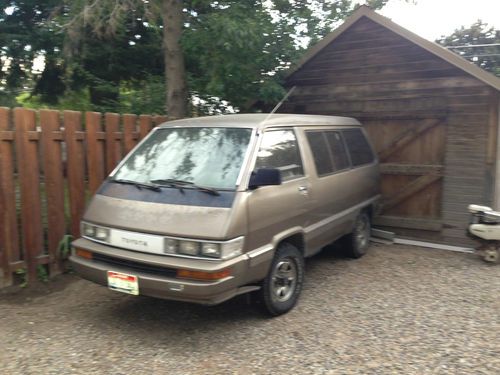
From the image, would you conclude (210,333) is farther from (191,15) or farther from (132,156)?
(191,15)

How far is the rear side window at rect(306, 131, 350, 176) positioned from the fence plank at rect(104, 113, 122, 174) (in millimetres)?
2443

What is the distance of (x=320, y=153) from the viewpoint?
5.27 meters

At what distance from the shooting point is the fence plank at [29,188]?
484 centimetres

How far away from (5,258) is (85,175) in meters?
1.30

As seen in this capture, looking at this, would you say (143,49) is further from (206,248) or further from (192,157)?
(206,248)

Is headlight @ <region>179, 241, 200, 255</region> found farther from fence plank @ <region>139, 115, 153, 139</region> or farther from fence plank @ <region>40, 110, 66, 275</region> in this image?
fence plank @ <region>139, 115, 153, 139</region>

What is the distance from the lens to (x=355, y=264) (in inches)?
243

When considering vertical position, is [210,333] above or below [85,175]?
below

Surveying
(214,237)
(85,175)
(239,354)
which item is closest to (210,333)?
(239,354)

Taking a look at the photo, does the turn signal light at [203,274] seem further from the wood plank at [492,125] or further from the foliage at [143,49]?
the wood plank at [492,125]

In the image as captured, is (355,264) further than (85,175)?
Yes

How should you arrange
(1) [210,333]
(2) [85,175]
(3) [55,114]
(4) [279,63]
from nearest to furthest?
1. (1) [210,333]
2. (3) [55,114]
3. (2) [85,175]
4. (4) [279,63]

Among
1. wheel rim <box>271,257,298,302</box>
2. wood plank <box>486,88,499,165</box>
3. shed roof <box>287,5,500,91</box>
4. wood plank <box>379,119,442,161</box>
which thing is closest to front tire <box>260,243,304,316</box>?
wheel rim <box>271,257,298,302</box>

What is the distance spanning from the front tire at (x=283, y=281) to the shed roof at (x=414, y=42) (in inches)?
155
